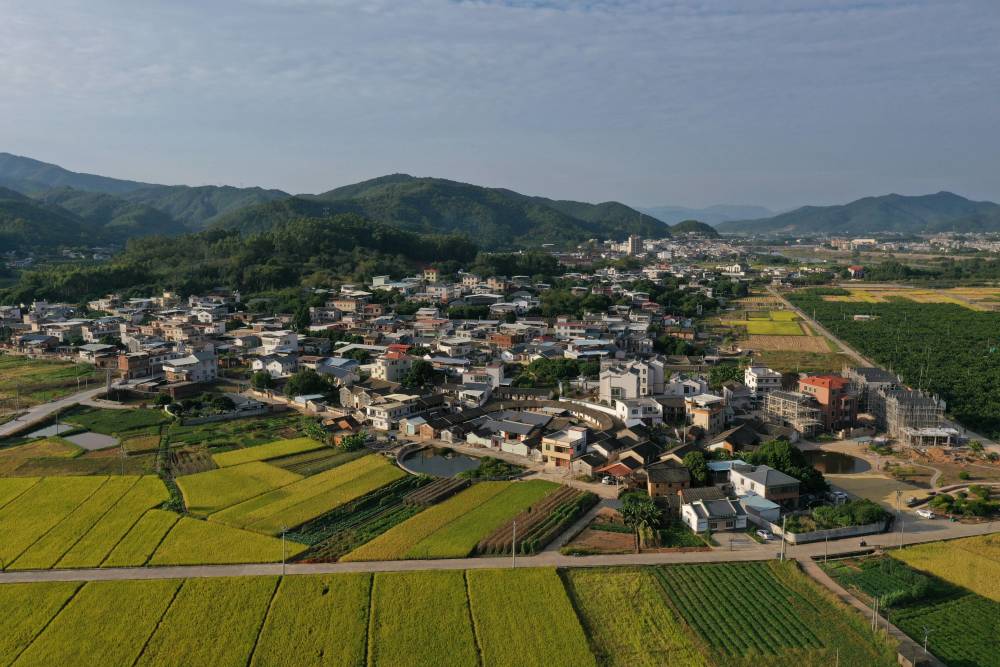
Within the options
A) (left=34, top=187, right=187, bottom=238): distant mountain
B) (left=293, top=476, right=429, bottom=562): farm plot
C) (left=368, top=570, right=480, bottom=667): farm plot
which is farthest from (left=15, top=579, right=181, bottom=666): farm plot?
(left=34, top=187, right=187, bottom=238): distant mountain

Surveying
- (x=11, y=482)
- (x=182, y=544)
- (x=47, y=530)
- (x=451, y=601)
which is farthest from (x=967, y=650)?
(x=11, y=482)

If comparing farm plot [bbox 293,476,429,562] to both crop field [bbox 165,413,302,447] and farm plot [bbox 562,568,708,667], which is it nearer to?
farm plot [bbox 562,568,708,667]

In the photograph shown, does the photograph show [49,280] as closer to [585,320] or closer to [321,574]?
[585,320]

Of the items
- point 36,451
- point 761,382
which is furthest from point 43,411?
point 761,382

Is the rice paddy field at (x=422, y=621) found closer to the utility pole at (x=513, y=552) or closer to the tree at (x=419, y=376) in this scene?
the utility pole at (x=513, y=552)

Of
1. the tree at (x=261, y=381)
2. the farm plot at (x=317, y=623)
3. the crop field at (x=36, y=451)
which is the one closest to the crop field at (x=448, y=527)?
the farm plot at (x=317, y=623)

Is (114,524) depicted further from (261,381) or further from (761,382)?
(761,382)
